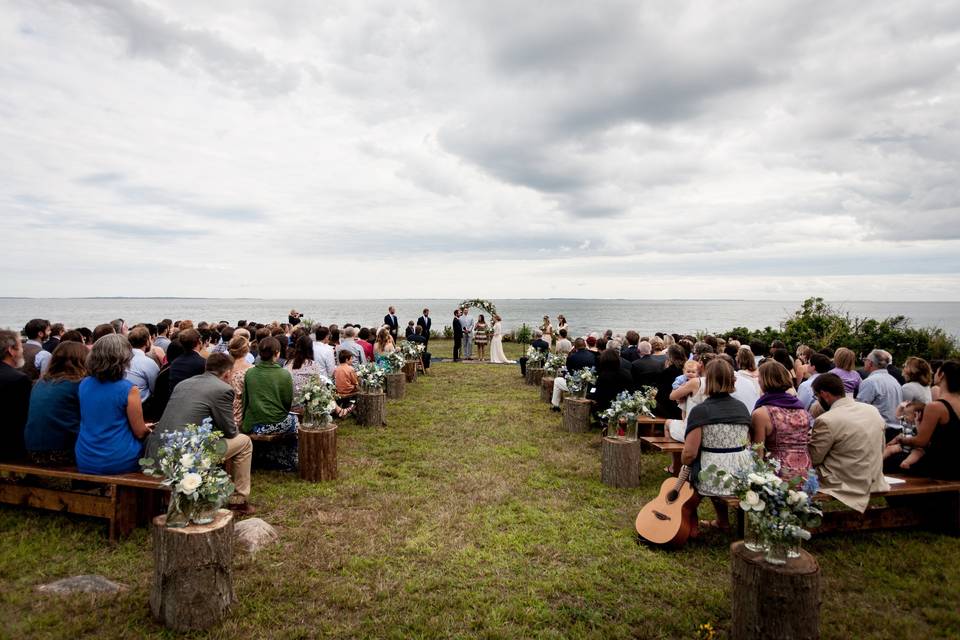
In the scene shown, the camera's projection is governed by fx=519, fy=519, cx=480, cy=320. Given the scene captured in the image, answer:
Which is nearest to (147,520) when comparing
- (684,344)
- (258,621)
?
(258,621)

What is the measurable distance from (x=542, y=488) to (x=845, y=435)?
316 centimetres

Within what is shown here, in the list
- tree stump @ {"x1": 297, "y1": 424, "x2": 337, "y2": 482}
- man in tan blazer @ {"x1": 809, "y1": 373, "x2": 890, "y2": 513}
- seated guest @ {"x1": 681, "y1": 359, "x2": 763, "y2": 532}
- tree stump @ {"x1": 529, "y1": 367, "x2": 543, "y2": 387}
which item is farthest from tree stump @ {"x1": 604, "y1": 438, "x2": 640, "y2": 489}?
tree stump @ {"x1": 529, "y1": 367, "x2": 543, "y2": 387}

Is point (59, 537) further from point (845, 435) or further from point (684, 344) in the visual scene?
point (684, 344)

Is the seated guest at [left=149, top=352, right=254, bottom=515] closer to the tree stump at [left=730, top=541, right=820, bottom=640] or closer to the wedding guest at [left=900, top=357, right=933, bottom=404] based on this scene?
the tree stump at [left=730, top=541, right=820, bottom=640]

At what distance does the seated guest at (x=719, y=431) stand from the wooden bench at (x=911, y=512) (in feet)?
2.15

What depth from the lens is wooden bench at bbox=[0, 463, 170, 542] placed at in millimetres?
4496

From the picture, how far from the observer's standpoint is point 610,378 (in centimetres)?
Result: 859

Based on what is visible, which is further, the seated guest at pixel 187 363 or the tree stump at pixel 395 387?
the tree stump at pixel 395 387

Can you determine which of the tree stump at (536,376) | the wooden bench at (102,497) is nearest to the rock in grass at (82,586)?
the wooden bench at (102,497)

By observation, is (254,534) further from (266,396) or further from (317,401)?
(266,396)

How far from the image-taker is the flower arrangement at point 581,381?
9.28m

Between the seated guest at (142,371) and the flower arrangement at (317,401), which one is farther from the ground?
the seated guest at (142,371)

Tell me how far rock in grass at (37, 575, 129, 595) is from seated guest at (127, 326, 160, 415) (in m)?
2.57

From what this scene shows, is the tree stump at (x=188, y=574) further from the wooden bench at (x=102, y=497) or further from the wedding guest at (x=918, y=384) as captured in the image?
the wedding guest at (x=918, y=384)
